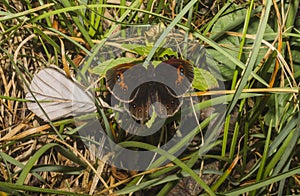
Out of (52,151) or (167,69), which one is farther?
(52,151)

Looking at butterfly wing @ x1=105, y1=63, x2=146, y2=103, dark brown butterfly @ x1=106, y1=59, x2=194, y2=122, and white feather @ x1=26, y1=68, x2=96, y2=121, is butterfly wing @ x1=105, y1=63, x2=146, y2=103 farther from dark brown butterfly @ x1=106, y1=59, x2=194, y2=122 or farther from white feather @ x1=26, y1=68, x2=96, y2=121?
white feather @ x1=26, y1=68, x2=96, y2=121

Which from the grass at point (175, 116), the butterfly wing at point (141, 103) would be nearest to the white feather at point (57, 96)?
the grass at point (175, 116)

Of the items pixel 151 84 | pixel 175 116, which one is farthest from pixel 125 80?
pixel 175 116

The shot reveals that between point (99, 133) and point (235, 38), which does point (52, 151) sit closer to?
point (99, 133)

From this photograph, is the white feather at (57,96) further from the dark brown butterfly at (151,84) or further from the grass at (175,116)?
the dark brown butterfly at (151,84)

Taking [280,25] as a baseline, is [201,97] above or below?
below

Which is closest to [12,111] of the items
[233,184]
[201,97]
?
[201,97]

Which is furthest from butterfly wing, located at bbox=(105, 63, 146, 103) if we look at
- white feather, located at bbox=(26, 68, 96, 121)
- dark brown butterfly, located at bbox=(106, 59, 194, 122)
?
white feather, located at bbox=(26, 68, 96, 121)
